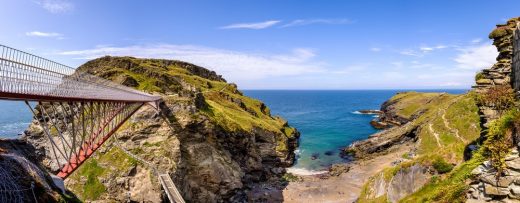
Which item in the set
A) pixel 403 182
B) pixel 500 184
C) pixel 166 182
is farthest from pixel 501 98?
pixel 166 182

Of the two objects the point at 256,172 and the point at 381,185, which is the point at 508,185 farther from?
the point at 256,172

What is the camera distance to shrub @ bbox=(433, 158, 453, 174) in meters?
24.0

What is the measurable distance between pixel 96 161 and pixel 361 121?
132m

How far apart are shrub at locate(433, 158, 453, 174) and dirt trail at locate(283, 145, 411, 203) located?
120 feet

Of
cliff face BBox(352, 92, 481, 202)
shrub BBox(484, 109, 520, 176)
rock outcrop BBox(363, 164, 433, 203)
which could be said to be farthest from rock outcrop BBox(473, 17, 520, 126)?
rock outcrop BBox(363, 164, 433, 203)

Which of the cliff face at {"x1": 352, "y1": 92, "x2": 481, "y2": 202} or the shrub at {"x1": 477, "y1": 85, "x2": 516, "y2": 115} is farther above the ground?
the shrub at {"x1": 477, "y1": 85, "x2": 516, "y2": 115}

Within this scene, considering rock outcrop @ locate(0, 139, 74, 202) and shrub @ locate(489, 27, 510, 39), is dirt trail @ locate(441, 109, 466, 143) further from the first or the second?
rock outcrop @ locate(0, 139, 74, 202)

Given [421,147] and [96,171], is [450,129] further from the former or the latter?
[96,171]

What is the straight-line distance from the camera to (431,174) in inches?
978

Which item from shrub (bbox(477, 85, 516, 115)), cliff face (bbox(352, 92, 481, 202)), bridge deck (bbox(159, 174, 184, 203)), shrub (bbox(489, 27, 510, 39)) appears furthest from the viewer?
bridge deck (bbox(159, 174, 184, 203))

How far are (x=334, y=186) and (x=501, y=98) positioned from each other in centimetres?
5204

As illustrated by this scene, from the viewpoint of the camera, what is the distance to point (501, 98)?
59.4ft

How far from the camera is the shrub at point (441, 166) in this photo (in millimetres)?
24041

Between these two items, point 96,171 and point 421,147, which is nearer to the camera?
point 96,171
